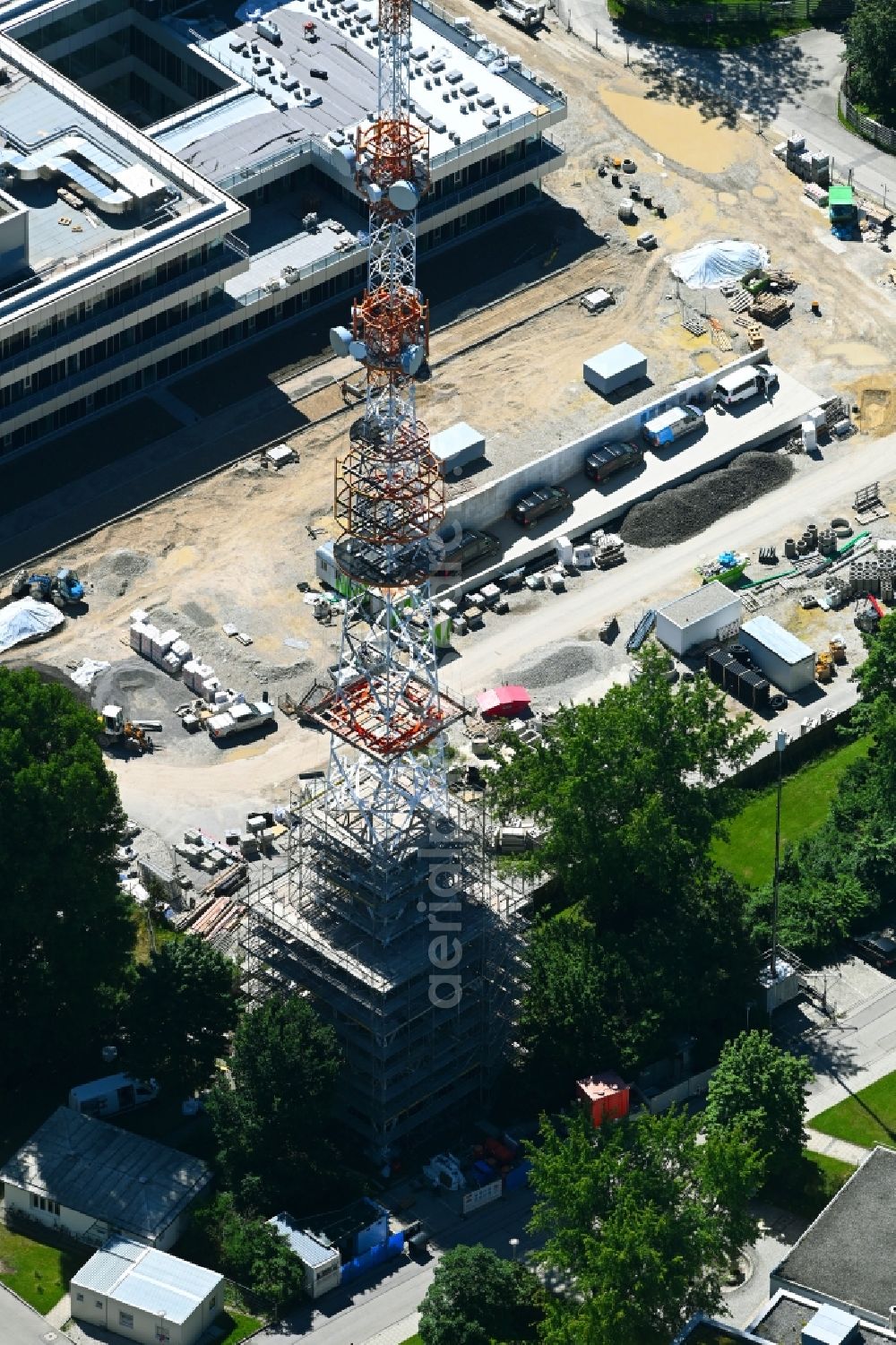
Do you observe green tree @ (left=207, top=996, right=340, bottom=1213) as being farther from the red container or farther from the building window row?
the red container

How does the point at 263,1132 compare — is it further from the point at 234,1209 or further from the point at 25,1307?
the point at 25,1307

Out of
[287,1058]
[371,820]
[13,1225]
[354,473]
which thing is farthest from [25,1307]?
[354,473]

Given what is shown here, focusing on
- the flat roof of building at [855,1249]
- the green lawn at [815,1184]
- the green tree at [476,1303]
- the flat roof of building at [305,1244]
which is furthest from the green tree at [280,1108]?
the flat roof of building at [855,1249]

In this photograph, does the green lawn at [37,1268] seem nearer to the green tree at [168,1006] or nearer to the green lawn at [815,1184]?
the green tree at [168,1006]

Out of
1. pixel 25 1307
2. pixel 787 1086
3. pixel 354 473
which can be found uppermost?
pixel 354 473

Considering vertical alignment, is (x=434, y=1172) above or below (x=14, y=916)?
below
